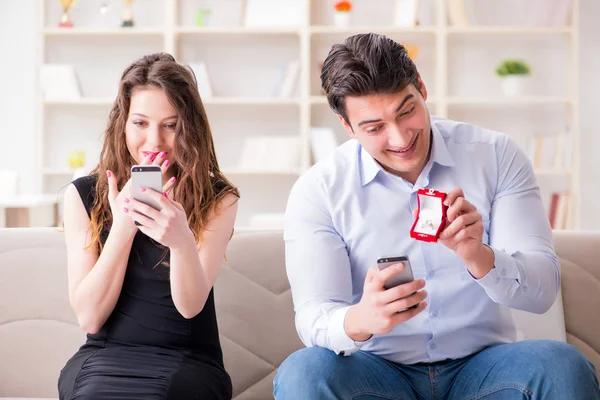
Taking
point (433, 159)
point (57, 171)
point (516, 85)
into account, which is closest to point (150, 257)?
point (433, 159)

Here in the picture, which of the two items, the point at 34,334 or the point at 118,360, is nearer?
the point at 118,360

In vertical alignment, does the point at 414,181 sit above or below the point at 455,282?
above

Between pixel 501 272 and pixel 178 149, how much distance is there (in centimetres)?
77

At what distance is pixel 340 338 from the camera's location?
1.38 meters

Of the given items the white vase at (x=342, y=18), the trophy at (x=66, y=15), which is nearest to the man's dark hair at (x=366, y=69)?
the white vase at (x=342, y=18)

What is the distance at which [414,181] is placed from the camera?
5.41 feet

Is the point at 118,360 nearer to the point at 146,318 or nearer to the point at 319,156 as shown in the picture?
the point at 146,318

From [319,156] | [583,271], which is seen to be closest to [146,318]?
[583,271]

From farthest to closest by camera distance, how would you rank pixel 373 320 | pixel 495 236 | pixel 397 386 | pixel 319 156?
pixel 319 156 < pixel 495 236 < pixel 397 386 < pixel 373 320

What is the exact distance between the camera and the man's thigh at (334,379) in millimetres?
1317

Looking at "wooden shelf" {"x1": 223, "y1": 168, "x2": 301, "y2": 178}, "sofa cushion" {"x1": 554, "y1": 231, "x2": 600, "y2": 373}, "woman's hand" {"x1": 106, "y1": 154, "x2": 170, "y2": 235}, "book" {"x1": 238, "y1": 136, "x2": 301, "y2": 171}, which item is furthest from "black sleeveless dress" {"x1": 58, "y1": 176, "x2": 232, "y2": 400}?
"book" {"x1": 238, "y1": 136, "x2": 301, "y2": 171}

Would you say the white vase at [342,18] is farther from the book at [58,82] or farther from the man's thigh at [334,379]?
the man's thigh at [334,379]

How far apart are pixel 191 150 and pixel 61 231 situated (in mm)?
470

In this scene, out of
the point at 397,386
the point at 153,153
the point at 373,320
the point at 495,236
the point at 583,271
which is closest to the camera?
the point at 373,320
